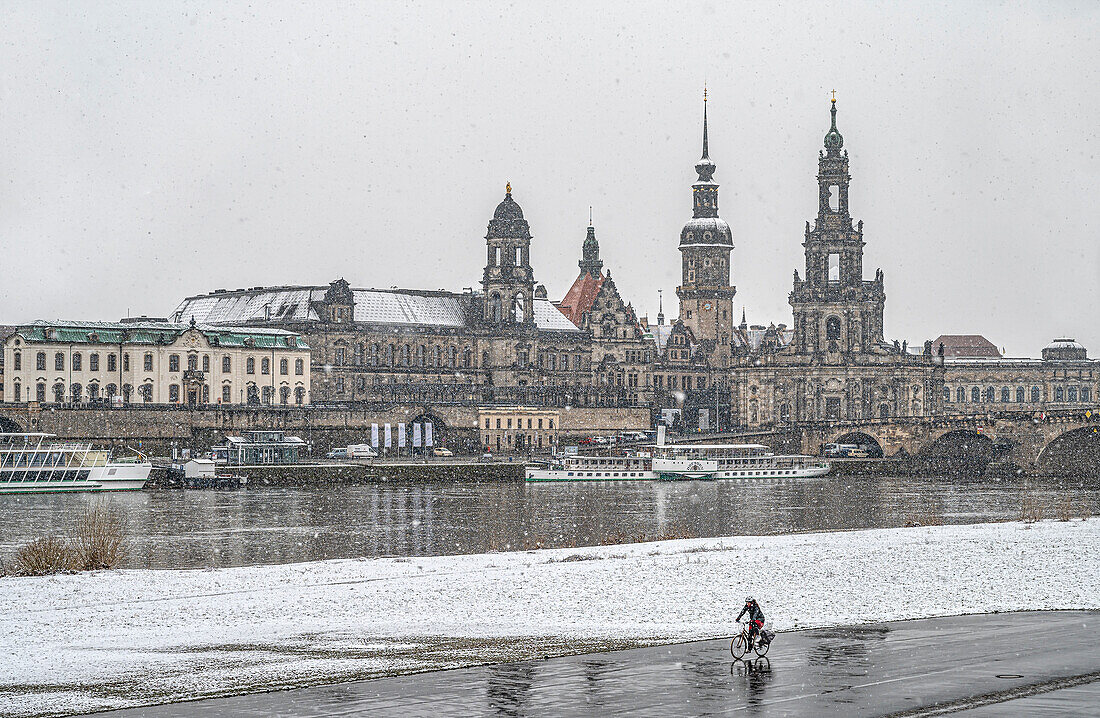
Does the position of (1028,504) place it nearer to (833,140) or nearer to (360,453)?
(360,453)

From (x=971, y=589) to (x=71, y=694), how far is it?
17769mm

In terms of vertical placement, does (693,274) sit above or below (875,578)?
above

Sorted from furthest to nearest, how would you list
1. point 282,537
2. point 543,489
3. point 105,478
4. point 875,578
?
point 543,489, point 105,478, point 282,537, point 875,578

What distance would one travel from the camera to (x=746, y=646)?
2211cm

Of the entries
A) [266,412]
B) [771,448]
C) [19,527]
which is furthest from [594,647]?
[771,448]

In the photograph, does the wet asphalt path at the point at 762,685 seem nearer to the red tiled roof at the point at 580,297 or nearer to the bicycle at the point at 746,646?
the bicycle at the point at 746,646

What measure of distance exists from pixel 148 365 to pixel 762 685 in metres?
115

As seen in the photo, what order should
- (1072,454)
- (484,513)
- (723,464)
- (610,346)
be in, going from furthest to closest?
(610,346)
(1072,454)
(723,464)
(484,513)

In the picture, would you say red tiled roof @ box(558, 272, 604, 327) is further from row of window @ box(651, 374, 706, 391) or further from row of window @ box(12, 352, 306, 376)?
row of window @ box(12, 352, 306, 376)

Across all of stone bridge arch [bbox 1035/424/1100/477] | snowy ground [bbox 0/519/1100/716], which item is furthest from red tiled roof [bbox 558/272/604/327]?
snowy ground [bbox 0/519/1100/716]

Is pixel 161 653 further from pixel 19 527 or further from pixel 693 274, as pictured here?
pixel 693 274

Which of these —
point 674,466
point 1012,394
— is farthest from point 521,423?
point 1012,394

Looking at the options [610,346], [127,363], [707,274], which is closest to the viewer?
[127,363]

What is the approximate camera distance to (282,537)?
58469mm
